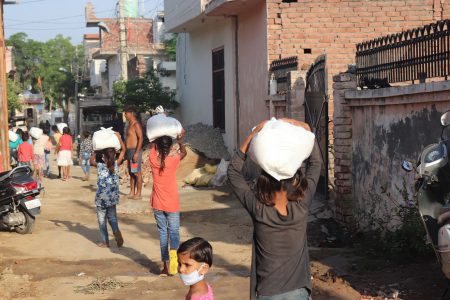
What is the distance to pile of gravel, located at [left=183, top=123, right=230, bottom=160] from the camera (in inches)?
725

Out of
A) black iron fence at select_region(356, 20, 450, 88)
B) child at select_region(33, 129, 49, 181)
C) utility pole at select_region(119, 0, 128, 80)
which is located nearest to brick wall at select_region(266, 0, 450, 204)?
black iron fence at select_region(356, 20, 450, 88)

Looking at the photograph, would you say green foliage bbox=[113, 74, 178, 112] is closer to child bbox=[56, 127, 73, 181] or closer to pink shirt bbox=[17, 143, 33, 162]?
child bbox=[56, 127, 73, 181]

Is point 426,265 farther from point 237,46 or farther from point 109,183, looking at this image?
point 237,46

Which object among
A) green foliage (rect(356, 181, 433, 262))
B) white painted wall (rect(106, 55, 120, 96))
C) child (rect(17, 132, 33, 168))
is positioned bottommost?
green foliage (rect(356, 181, 433, 262))

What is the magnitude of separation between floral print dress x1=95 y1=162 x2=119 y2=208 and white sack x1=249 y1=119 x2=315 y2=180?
17.4 feet

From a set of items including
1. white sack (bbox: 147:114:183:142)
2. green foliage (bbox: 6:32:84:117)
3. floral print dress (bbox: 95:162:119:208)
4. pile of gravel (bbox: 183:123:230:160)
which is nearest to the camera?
white sack (bbox: 147:114:183:142)

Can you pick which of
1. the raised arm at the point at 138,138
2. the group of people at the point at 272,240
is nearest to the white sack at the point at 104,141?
the raised arm at the point at 138,138

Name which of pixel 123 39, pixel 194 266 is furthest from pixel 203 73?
pixel 194 266

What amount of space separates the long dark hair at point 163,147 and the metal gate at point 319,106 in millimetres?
3722

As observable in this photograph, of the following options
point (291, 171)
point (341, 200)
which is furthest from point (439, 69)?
point (291, 171)

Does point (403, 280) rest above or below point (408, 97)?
below

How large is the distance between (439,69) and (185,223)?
5.30 meters

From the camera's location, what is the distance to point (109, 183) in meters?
8.97

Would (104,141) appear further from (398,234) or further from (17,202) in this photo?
(398,234)
